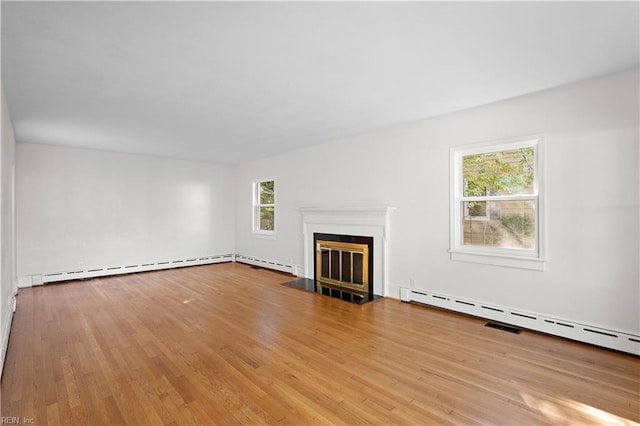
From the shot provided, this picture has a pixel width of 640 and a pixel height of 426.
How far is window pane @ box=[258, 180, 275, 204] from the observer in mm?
7176

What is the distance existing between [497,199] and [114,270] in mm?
6931

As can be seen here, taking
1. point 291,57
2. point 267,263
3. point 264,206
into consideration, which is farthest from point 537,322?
point 264,206

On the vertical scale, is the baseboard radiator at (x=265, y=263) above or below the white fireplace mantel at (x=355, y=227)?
below

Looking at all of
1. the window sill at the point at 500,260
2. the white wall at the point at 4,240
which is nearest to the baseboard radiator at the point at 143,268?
the white wall at the point at 4,240

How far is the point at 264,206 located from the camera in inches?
290

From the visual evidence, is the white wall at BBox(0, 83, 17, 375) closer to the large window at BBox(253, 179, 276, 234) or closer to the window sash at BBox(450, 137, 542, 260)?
the large window at BBox(253, 179, 276, 234)

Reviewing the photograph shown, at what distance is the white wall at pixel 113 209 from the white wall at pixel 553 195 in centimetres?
421

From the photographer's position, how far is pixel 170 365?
2.66 m

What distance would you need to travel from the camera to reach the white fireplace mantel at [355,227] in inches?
184

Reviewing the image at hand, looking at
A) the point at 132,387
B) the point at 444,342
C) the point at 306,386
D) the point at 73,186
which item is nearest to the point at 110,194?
the point at 73,186

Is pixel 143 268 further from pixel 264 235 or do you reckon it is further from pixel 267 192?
pixel 267 192

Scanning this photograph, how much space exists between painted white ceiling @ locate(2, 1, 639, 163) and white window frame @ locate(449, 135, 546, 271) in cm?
55

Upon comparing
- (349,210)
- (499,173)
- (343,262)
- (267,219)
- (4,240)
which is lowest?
(343,262)

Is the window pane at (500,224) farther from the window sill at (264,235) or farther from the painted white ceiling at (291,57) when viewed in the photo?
the window sill at (264,235)
